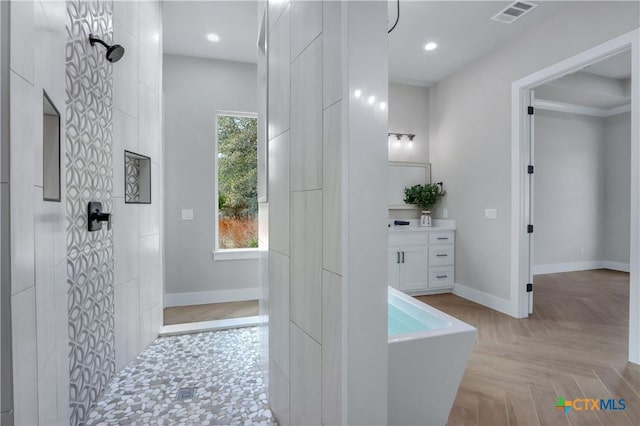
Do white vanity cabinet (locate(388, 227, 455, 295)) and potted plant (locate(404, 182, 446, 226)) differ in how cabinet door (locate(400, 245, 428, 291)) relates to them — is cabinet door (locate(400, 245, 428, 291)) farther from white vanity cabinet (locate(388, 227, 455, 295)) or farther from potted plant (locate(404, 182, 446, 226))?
potted plant (locate(404, 182, 446, 226))

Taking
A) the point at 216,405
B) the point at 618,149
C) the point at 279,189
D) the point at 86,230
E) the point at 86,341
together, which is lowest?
the point at 216,405

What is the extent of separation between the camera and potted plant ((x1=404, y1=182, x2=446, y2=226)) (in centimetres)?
443

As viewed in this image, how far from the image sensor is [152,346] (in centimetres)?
261

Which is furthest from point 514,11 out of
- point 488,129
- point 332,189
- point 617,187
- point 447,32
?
point 617,187

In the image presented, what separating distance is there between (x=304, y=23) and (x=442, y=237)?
3488 millimetres

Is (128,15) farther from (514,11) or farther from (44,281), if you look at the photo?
(514,11)

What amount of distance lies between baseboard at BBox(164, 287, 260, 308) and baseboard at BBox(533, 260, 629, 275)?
15.4 ft

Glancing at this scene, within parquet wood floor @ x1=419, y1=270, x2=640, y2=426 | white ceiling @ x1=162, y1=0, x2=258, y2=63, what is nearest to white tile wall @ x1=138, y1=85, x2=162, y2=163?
white ceiling @ x1=162, y1=0, x2=258, y2=63

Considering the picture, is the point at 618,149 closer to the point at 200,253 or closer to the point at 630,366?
the point at 630,366

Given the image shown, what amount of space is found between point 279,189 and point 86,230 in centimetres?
112

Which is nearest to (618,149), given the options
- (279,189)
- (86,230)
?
(279,189)

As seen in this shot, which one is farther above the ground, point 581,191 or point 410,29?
point 410,29

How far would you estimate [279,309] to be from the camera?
1640 mm

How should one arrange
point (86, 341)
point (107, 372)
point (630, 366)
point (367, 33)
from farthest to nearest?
1. point (630, 366)
2. point (107, 372)
3. point (86, 341)
4. point (367, 33)
